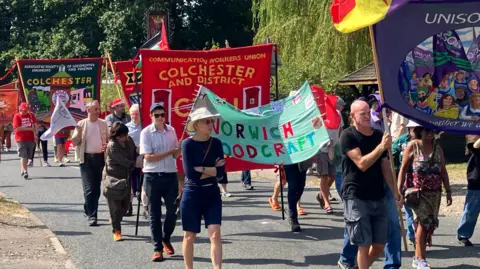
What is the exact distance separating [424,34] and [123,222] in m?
5.40

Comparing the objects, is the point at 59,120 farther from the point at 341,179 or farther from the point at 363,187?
the point at 363,187

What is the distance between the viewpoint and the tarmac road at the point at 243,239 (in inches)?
344

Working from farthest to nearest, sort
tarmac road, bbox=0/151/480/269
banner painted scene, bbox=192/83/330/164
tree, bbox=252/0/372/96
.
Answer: tree, bbox=252/0/372/96 → banner painted scene, bbox=192/83/330/164 → tarmac road, bbox=0/151/480/269

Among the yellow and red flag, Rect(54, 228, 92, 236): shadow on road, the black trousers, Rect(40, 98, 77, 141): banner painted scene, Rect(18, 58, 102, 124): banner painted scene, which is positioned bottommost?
Rect(54, 228, 92, 236): shadow on road

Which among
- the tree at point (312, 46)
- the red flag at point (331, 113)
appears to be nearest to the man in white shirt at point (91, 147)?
the red flag at point (331, 113)

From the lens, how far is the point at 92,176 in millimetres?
11039

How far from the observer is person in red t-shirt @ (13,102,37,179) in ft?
57.8

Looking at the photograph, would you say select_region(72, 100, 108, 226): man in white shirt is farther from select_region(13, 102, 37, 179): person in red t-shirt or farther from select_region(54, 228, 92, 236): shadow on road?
select_region(13, 102, 37, 179): person in red t-shirt

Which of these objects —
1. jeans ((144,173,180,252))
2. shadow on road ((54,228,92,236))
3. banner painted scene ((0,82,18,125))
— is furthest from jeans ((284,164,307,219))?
banner painted scene ((0,82,18,125))

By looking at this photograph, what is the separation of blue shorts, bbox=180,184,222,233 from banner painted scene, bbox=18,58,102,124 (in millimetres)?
7305

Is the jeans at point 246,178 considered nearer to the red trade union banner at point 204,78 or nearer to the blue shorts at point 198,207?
the red trade union banner at point 204,78

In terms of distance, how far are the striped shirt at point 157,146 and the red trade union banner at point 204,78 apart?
127cm

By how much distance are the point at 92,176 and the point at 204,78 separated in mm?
2055

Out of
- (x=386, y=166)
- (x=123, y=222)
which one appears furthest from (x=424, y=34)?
(x=123, y=222)
